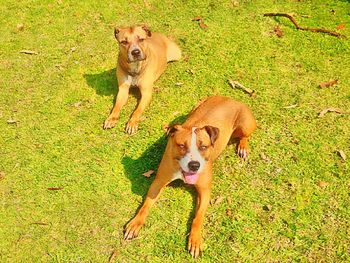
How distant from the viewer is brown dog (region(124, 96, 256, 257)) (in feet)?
15.1

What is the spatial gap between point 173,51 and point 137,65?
1.26m

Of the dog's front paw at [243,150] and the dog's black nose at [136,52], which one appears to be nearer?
the dog's front paw at [243,150]

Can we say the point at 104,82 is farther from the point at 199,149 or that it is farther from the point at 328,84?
the point at 328,84

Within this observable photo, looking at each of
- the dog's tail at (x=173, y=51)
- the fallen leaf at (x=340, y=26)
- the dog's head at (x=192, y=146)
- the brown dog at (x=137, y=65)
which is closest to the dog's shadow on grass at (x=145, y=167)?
the brown dog at (x=137, y=65)

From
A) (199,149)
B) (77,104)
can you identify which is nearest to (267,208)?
(199,149)

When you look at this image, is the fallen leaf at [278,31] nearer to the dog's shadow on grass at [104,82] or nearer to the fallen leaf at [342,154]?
the fallen leaf at [342,154]

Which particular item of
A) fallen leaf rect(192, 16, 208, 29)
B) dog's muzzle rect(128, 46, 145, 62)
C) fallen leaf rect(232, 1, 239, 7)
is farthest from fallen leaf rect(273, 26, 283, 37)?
dog's muzzle rect(128, 46, 145, 62)

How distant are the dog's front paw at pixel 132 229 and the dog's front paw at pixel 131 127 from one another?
160 cm

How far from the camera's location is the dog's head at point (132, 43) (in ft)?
20.1

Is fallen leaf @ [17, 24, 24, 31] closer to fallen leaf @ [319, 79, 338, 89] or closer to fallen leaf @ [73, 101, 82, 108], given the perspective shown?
fallen leaf @ [73, 101, 82, 108]

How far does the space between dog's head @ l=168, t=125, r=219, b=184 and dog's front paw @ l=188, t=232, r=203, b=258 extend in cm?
74

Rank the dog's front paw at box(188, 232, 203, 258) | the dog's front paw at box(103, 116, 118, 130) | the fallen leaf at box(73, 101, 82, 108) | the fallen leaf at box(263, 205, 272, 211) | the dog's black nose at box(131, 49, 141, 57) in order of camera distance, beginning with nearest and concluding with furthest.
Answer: the dog's front paw at box(188, 232, 203, 258) → the fallen leaf at box(263, 205, 272, 211) → the dog's black nose at box(131, 49, 141, 57) → the dog's front paw at box(103, 116, 118, 130) → the fallen leaf at box(73, 101, 82, 108)

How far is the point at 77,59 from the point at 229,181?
3.86 meters

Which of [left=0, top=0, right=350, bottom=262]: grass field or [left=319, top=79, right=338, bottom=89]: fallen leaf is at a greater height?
[left=319, top=79, right=338, bottom=89]: fallen leaf
